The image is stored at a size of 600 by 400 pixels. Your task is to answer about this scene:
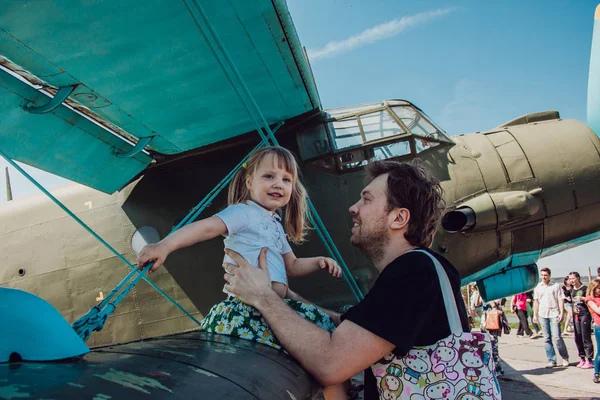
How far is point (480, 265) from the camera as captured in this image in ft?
16.1

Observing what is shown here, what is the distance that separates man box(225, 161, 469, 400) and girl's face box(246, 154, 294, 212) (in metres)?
0.48

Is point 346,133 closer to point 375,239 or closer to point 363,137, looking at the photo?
point 363,137

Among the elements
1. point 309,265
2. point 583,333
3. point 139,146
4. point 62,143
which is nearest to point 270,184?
point 309,265

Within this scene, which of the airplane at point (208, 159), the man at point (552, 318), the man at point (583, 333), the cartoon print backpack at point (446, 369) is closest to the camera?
the cartoon print backpack at point (446, 369)

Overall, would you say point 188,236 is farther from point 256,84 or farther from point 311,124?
point 311,124

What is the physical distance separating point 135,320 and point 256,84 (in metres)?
3.21

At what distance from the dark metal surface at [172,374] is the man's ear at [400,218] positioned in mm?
686

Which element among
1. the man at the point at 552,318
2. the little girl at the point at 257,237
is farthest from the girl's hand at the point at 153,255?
the man at the point at 552,318

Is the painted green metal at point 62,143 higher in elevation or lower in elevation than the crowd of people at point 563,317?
higher

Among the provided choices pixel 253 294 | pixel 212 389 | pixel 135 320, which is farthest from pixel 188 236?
pixel 135 320

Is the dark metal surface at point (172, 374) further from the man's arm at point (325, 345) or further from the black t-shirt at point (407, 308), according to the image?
the black t-shirt at point (407, 308)

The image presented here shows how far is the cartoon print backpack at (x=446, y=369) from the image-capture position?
4.64 feet

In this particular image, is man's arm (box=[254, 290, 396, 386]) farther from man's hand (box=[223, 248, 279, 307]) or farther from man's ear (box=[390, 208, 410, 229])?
man's ear (box=[390, 208, 410, 229])

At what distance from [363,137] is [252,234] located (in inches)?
127
